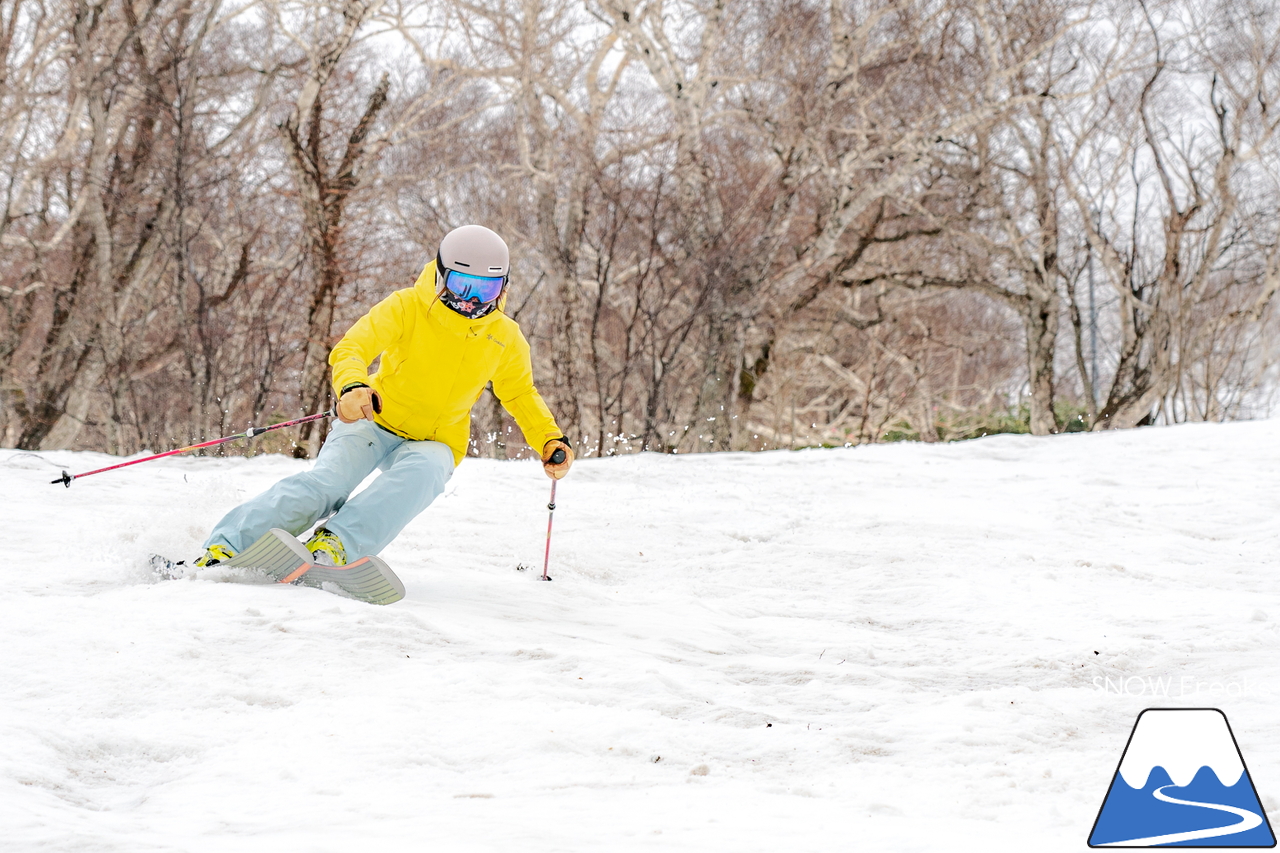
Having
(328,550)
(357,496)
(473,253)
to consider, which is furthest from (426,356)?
(328,550)

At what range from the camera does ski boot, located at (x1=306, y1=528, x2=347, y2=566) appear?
3.33m

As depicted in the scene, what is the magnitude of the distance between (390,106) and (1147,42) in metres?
10.6

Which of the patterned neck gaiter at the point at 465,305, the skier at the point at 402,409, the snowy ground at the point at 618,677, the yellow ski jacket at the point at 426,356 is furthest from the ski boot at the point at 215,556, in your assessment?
the patterned neck gaiter at the point at 465,305

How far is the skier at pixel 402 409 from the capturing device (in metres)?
3.41

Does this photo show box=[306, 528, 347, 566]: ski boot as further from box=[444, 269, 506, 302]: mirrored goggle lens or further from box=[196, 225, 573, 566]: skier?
box=[444, 269, 506, 302]: mirrored goggle lens

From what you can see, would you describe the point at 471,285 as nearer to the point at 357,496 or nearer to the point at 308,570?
the point at 357,496

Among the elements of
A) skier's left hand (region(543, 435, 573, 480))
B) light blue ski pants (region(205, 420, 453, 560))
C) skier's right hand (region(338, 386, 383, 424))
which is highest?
skier's right hand (region(338, 386, 383, 424))

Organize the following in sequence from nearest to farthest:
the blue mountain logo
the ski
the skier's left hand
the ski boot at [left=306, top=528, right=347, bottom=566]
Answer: the blue mountain logo → the ski → the ski boot at [left=306, top=528, right=347, bottom=566] → the skier's left hand

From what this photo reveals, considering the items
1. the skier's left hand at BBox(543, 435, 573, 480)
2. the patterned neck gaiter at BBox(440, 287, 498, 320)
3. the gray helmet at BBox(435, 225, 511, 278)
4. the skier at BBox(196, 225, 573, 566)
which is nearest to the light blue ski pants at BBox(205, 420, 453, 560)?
the skier at BBox(196, 225, 573, 566)

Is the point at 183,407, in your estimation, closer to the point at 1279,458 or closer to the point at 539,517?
the point at 539,517

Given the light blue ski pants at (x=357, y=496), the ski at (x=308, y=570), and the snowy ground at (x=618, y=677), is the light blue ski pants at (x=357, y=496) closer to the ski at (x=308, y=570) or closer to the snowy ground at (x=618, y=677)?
the ski at (x=308, y=570)

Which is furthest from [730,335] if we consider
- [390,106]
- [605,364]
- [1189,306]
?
[390,106]

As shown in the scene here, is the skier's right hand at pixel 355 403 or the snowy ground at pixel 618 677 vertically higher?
the skier's right hand at pixel 355 403

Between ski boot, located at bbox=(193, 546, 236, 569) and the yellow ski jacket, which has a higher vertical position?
the yellow ski jacket
